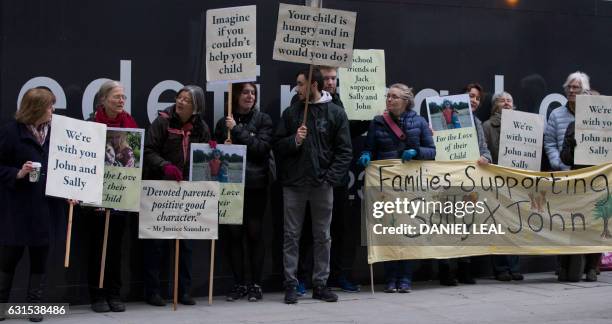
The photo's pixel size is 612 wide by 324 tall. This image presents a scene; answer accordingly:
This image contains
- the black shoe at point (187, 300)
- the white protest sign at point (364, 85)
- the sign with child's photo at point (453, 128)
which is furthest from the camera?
the sign with child's photo at point (453, 128)

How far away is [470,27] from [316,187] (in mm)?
3093

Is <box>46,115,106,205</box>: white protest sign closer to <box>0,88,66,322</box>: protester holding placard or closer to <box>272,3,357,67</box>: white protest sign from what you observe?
<box>0,88,66,322</box>: protester holding placard

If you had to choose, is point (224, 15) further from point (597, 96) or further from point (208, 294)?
point (597, 96)

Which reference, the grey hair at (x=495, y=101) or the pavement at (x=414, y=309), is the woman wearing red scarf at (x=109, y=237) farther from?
the grey hair at (x=495, y=101)

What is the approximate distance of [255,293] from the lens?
29.9 ft

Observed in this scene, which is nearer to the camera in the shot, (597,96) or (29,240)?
(29,240)

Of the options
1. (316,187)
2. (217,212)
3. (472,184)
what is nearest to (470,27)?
(472,184)

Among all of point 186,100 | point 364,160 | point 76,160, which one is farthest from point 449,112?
point 76,160

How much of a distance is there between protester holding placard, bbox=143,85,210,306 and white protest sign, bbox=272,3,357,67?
3.03ft

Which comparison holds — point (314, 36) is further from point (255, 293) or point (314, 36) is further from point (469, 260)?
point (469, 260)

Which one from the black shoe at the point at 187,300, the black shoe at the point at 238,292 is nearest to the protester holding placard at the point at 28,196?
the black shoe at the point at 187,300

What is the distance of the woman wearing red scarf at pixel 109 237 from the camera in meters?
8.46

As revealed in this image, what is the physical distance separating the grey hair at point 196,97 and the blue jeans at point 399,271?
2534 mm

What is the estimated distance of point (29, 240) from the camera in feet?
25.6
